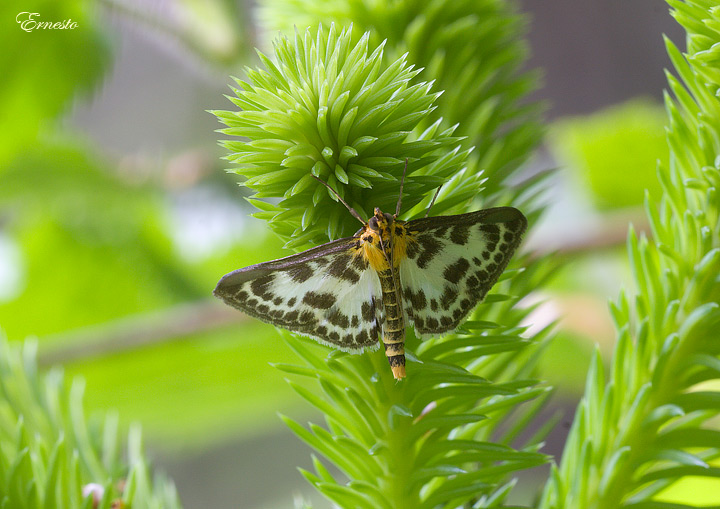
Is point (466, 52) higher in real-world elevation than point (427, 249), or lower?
higher

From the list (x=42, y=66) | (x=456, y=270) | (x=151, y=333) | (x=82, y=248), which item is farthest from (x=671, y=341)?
(x=82, y=248)

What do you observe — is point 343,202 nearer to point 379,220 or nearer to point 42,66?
point 379,220

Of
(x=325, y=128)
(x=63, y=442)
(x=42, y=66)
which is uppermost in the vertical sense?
(x=42, y=66)

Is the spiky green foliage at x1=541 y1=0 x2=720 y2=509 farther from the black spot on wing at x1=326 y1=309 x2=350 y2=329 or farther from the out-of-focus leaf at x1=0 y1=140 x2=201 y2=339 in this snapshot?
the out-of-focus leaf at x1=0 y1=140 x2=201 y2=339

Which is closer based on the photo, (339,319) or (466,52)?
(339,319)

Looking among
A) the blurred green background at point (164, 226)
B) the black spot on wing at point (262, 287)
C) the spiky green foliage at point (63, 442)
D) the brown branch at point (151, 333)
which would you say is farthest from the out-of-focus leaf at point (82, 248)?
the black spot on wing at point (262, 287)

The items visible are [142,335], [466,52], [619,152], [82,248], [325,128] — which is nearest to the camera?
[325,128]

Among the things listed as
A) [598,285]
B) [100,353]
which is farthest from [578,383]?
[100,353]

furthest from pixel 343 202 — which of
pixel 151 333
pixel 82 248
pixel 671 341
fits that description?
pixel 82 248

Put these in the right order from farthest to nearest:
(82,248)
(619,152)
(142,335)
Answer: (82,248) < (619,152) < (142,335)
